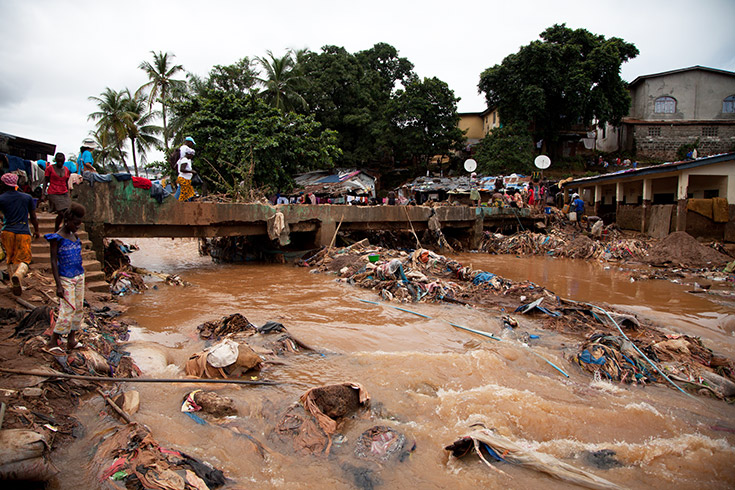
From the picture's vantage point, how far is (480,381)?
4.54 m

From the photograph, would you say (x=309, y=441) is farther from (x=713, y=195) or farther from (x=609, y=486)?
(x=713, y=195)

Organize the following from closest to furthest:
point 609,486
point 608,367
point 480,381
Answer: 1. point 609,486
2. point 480,381
3. point 608,367

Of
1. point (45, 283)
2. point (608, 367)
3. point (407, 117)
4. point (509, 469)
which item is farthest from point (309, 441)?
point (407, 117)

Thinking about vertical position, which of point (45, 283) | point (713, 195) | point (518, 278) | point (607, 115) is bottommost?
point (518, 278)

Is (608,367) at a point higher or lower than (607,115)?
lower

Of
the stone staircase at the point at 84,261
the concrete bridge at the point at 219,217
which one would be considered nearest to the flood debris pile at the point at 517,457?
the stone staircase at the point at 84,261

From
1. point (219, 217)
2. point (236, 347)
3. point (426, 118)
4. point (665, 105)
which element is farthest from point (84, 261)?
point (665, 105)

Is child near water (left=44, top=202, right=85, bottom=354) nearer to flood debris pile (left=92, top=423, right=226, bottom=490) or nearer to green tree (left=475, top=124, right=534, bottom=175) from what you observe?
flood debris pile (left=92, top=423, right=226, bottom=490)

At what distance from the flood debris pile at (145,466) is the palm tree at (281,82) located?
23027 millimetres

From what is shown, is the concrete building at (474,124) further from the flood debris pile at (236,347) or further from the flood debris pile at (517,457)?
the flood debris pile at (517,457)

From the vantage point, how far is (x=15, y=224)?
18.6 feet

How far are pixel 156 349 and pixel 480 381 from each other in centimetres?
387

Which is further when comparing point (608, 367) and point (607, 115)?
point (607, 115)

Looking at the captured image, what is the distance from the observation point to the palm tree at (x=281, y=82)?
2387cm
